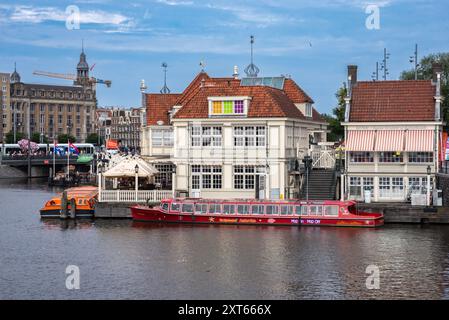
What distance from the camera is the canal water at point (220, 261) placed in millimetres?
44219

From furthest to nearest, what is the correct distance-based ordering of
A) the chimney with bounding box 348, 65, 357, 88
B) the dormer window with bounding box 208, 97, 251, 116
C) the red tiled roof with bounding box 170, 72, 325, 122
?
the chimney with bounding box 348, 65, 357, 88
the dormer window with bounding box 208, 97, 251, 116
the red tiled roof with bounding box 170, 72, 325, 122

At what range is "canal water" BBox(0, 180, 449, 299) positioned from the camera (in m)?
44.2

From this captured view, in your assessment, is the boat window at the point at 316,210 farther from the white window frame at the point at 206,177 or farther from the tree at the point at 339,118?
the tree at the point at 339,118

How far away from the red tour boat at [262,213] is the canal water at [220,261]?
4.54ft

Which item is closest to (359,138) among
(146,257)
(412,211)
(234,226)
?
(412,211)

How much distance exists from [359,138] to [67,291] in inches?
1337

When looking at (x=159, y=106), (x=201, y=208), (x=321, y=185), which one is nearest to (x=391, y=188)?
(x=321, y=185)

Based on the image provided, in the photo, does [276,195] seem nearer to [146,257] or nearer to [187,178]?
[187,178]

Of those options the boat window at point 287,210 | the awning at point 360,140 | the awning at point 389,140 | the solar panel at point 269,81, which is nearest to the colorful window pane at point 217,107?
the solar panel at point 269,81

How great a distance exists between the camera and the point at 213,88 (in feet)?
249

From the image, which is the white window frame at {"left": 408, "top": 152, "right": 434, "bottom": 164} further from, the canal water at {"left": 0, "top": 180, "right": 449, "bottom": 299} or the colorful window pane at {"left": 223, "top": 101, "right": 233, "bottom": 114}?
the colorful window pane at {"left": 223, "top": 101, "right": 233, "bottom": 114}

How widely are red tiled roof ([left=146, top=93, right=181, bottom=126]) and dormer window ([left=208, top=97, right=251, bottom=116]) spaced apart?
36.8ft

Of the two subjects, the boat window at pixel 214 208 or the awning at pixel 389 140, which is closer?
the boat window at pixel 214 208

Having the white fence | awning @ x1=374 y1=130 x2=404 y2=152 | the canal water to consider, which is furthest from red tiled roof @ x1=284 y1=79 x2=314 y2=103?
the canal water
